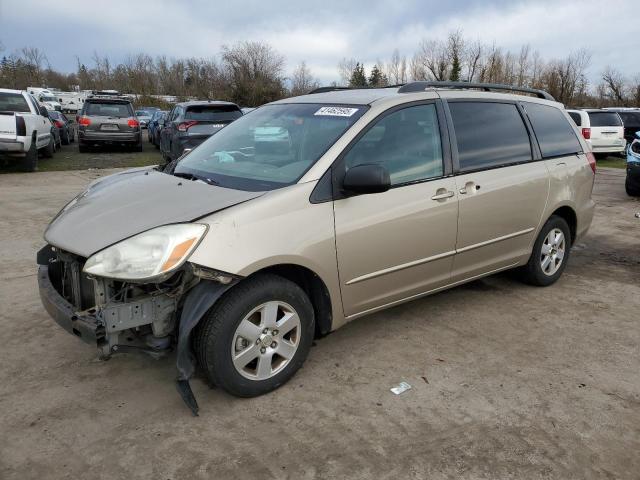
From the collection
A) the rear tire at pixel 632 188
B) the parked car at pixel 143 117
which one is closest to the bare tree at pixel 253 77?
the parked car at pixel 143 117

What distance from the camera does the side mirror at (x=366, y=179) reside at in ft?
10.2

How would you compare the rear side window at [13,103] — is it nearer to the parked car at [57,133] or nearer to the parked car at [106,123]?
the parked car at [106,123]

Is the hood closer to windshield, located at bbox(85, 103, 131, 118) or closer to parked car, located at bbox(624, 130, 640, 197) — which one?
parked car, located at bbox(624, 130, 640, 197)

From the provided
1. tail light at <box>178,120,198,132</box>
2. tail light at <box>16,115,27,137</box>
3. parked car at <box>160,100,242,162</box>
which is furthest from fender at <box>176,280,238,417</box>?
tail light at <box>16,115,27,137</box>

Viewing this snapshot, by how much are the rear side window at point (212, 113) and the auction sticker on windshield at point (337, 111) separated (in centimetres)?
901

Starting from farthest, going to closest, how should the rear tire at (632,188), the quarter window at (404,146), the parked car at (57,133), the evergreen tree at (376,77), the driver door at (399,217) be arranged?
the evergreen tree at (376,77)
the parked car at (57,133)
the rear tire at (632,188)
the quarter window at (404,146)
the driver door at (399,217)

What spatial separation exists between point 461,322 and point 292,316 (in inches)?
66.1

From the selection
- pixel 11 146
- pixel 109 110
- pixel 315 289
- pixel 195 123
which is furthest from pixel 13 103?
pixel 315 289

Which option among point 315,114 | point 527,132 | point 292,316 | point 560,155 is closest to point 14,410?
point 292,316

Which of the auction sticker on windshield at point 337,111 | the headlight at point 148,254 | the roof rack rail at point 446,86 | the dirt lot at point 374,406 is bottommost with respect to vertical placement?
the dirt lot at point 374,406

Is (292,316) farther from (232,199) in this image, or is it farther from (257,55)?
(257,55)

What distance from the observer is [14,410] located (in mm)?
2912

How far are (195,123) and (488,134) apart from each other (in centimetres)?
915

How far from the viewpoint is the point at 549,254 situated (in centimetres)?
488
